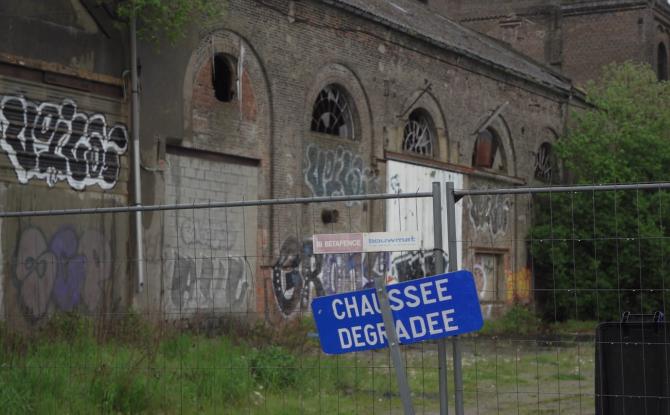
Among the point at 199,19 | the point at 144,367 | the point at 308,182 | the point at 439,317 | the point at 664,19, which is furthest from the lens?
the point at 664,19

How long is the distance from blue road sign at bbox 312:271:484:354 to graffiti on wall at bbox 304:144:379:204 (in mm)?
14487

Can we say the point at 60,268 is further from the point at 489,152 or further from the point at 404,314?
the point at 489,152

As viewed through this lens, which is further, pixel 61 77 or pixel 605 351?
pixel 61 77

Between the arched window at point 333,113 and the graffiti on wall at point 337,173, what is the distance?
56 cm

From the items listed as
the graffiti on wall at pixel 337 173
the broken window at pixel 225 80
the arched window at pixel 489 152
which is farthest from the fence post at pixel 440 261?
the arched window at pixel 489 152

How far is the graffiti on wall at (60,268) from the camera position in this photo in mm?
11133

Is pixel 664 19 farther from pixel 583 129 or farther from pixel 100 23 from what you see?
pixel 100 23

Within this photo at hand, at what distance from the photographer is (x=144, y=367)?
9438 millimetres

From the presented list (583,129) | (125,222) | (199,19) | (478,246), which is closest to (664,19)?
(583,129)

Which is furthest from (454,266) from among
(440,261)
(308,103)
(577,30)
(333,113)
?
(577,30)

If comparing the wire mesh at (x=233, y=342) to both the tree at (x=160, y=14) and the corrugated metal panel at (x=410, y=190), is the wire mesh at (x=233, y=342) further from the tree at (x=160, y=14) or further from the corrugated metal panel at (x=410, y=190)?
the corrugated metal panel at (x=410, y=190)

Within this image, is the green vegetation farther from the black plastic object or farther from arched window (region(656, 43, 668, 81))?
arched window (region(656, 43, 668, 81))

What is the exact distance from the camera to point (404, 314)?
6227mm

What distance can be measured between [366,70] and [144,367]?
1422cm
